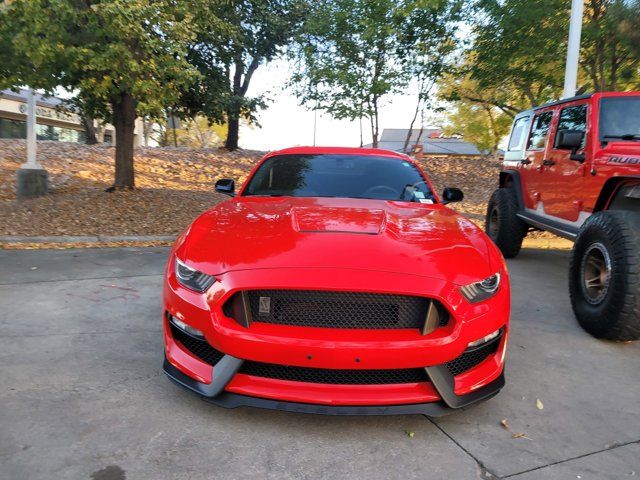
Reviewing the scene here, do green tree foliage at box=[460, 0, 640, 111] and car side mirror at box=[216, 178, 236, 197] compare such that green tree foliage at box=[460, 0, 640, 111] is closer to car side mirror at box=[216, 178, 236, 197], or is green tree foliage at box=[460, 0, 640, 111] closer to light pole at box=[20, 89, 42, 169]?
car side mirror at box=[216, 178, 236, 197]

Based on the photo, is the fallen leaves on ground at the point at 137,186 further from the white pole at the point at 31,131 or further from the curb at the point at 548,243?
the curb at the point at 548,243

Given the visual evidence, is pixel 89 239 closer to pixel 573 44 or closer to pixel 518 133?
pixel 518 133

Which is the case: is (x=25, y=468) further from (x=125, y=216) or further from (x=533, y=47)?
(x=533, y=47)

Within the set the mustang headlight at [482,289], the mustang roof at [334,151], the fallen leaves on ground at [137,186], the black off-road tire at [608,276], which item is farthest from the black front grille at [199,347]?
the fallen leaves on ground at [137,186]

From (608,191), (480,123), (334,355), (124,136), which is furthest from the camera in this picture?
(480,123)

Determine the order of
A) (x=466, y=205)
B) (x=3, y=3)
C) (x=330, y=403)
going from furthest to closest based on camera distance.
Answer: (x=466, y=205) → (x=3, y=3) → (x=330, y=403)

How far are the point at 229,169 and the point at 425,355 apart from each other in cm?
1315

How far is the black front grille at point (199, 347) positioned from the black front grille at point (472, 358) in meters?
1.17

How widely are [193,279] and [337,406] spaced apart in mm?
997

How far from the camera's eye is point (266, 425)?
263 centimetres

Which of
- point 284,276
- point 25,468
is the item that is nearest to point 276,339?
point 284,276

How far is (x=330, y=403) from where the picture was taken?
239 cm

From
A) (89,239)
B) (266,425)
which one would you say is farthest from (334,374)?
(89,239)

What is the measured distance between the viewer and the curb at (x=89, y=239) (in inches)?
296
